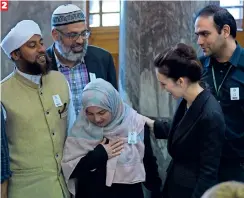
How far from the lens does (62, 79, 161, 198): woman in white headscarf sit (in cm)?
216

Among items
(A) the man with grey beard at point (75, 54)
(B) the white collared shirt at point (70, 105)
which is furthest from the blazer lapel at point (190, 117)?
→ (A) the man with grey beard at point (75, 54)

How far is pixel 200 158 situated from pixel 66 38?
3.21 ft

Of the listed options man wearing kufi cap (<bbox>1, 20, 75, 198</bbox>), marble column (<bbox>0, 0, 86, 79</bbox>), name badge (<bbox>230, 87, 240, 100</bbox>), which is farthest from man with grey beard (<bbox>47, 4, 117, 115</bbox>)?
marble column (<bbox>0, 0, 86, 79</bbox>)

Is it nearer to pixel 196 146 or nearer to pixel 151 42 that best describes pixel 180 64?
pixel 196 146

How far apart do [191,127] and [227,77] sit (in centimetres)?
43

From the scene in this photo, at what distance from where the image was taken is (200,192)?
A: 192cm

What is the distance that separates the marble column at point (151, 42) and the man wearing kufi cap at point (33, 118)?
556mm

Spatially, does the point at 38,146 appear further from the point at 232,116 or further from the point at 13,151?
the point at 232,116

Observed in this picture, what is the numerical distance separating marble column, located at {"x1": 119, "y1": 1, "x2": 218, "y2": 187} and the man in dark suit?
33 centimetres

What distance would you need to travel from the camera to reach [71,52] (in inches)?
95.9

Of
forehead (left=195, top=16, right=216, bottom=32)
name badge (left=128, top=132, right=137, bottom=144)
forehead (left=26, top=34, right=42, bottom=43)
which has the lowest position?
name badge (left=128, top=132, right=137, bottom=144)

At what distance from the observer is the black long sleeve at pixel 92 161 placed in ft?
7.04

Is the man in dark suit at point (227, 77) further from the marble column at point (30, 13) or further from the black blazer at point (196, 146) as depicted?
the marble column at point (30, 13)

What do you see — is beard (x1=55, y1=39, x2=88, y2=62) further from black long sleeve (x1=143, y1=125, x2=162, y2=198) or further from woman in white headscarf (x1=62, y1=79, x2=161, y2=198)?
black long sleeve (x1=143, y1=125, x2=162, y2=198)
